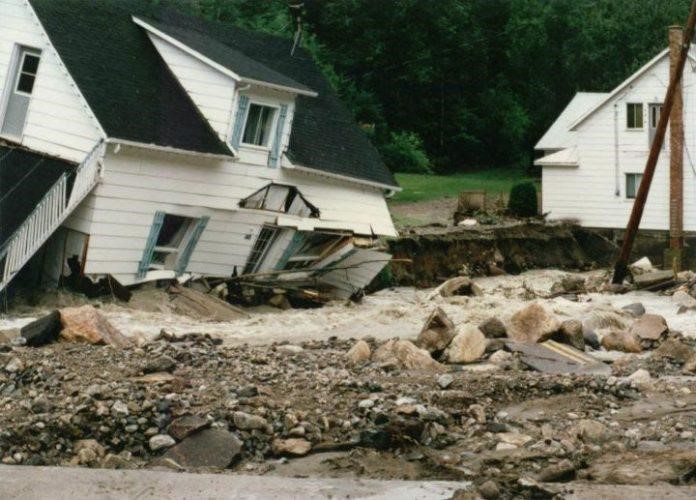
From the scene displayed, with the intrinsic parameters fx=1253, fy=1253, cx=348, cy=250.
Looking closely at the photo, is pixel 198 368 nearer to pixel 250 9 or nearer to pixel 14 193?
pixel 14 193

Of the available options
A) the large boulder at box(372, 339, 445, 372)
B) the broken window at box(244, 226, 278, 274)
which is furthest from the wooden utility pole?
the large boulder at box(372, 339, 445, 372)

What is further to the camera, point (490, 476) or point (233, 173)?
point (233, 173)

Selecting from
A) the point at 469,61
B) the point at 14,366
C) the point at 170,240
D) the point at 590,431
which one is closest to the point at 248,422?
the point at 590,431

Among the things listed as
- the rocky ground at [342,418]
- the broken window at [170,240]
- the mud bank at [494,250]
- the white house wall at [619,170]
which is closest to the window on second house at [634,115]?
the white house wall at [619,170]

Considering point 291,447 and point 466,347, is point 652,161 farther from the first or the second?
point 291,447

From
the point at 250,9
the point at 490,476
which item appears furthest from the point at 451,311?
the point at 250,9

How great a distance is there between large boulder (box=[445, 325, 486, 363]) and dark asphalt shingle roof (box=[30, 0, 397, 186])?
10434 millimetres

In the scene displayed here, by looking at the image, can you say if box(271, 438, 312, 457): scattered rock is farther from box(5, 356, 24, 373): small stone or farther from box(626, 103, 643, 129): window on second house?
box(626, 103, 643, 129): window on second house

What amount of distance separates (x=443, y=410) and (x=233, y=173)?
16.8m

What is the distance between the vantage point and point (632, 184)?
160 ft

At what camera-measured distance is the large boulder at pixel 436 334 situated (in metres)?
19.0

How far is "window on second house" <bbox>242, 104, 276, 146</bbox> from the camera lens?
97.9ft

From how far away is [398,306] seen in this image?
102 feet

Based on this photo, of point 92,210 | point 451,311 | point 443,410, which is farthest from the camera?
point 451,311
